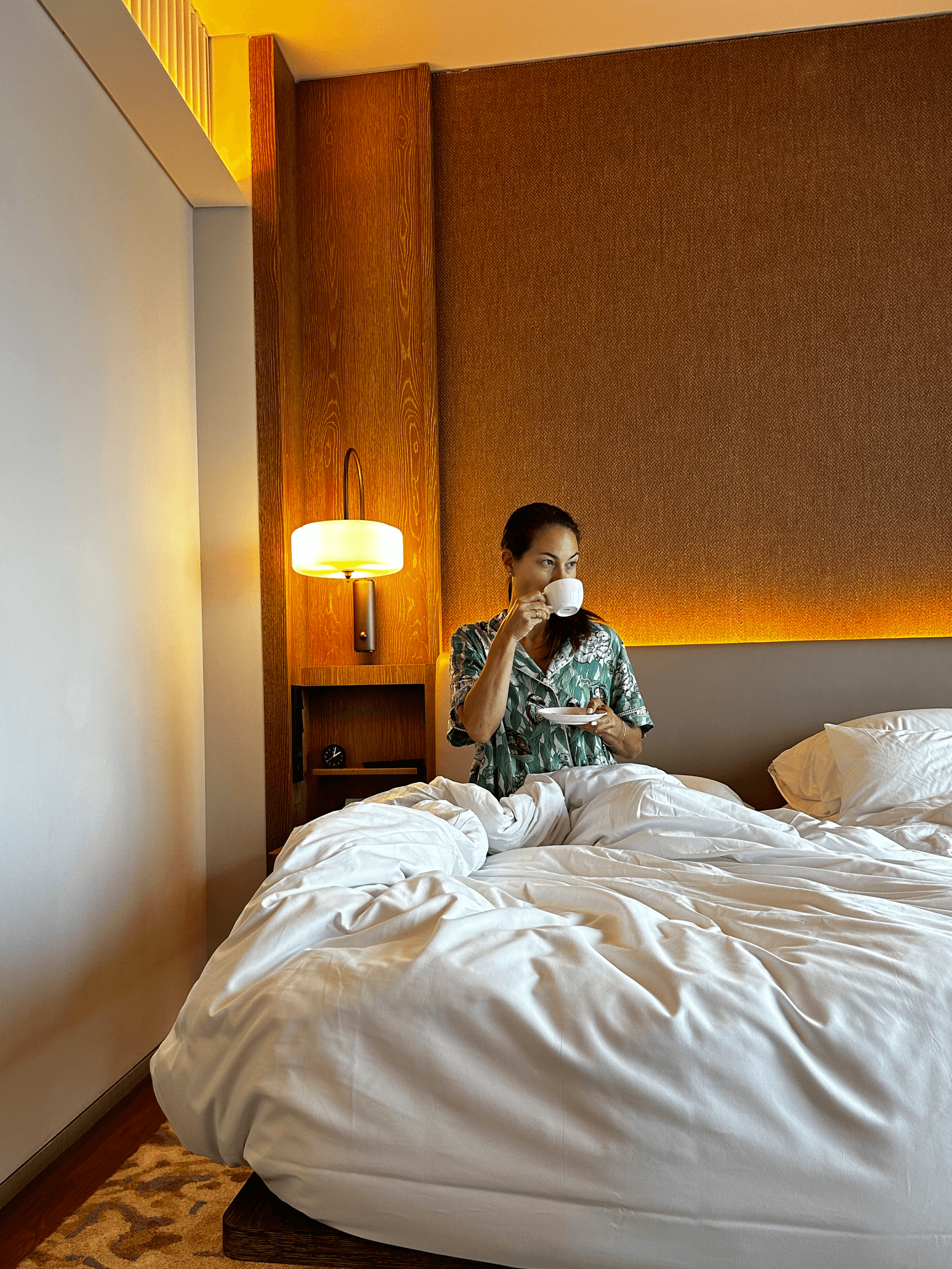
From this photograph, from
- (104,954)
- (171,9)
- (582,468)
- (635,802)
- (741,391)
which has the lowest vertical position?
(104,954)

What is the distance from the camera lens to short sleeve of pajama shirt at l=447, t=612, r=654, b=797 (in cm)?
233

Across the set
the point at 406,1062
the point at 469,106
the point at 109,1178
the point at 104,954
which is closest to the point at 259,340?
the point at 469,106

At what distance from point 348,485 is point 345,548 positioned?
516 mm

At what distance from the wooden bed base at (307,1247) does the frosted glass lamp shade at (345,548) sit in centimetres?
207

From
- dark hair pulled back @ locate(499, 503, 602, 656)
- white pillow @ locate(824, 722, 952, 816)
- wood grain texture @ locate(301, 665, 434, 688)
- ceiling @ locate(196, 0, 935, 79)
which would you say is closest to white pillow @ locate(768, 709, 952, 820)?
white pillow @ locate(824, 722, 952, 816)

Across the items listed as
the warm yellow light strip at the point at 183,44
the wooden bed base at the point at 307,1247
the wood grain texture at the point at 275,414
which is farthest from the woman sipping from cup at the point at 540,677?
the warm yellow light strip at the point at 183,44

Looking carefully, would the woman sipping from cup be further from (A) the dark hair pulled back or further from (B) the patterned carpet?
(B) the patterned carpet

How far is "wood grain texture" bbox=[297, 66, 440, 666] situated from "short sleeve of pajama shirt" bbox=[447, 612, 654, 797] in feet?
2.76

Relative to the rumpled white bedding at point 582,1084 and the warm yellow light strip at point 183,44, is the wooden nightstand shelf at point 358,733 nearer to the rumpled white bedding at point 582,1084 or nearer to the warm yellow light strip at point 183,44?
the warm yellow light strip at point 183,44

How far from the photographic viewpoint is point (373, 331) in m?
3.31

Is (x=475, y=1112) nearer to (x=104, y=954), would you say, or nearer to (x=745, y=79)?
(x=104, y=954)

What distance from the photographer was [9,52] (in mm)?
1959

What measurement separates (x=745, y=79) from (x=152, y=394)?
2255 mm

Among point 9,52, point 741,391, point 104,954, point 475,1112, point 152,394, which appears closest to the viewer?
point 475,1112
